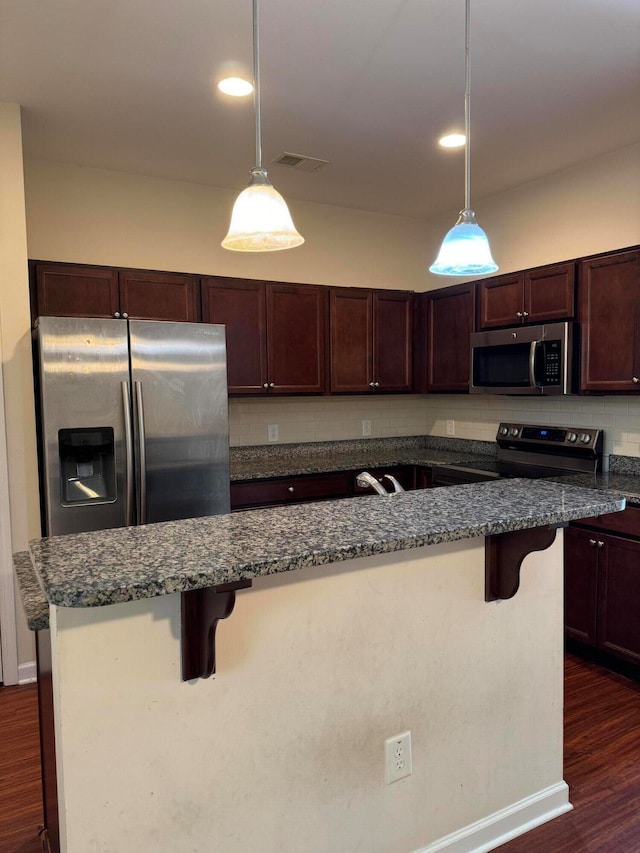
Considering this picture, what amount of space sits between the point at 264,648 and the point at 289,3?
6.70ft

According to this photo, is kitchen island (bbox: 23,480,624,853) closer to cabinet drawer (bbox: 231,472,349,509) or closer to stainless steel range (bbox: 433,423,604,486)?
stainless steel range (bbox: 433,423,604,486)

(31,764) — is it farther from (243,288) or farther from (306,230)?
(306,230)

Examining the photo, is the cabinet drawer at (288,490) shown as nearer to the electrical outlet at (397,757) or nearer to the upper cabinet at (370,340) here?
the upper cabinet at (370,340)

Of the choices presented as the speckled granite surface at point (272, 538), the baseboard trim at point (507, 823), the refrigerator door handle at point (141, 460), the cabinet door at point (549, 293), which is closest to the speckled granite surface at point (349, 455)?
the refrigerator door handle at point (141, 460)

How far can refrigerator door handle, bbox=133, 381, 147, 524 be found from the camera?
9.50 ft

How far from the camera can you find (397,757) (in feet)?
5.57

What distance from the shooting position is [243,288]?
3811mm

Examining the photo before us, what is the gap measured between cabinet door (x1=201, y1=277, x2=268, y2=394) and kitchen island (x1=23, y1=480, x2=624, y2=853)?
2.10 m

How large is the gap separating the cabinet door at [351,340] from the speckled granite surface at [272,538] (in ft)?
7.64

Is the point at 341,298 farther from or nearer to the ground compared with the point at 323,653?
farther from the ground

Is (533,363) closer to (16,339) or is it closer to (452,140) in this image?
(452,140)

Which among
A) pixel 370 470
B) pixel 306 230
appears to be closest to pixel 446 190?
pixel 306 230

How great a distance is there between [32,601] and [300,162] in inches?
115

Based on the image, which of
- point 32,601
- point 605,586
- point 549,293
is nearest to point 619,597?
point 605,586
